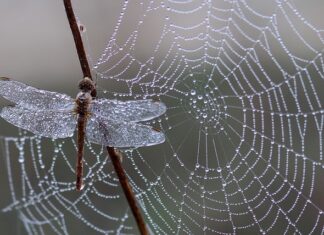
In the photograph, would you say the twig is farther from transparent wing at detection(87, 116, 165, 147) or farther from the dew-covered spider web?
the dew-covered spider web

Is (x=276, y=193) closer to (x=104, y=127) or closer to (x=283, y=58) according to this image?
(x=283, y=58)

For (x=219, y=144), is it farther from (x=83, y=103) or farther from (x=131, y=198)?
(x=131, y=198)

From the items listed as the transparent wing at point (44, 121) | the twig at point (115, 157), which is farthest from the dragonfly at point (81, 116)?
the twig at point (115, 157)

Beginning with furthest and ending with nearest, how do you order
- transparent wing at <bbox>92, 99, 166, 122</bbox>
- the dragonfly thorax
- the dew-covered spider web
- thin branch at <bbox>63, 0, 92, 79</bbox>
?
the dew-covered spider web
transparent wing at <bbox>92, 99, 166, 122</bbox>
the dragonfly thorax
thin branch at <bbox>63, 0, 92, 79</bbox>

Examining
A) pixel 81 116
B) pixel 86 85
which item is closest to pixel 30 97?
pixel 81 116

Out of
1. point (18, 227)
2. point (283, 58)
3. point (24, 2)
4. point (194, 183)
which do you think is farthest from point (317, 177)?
point (24, 2)

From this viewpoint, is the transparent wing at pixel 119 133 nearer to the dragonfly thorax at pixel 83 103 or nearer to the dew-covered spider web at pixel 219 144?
the dragonfly thorax at pixel 83 103

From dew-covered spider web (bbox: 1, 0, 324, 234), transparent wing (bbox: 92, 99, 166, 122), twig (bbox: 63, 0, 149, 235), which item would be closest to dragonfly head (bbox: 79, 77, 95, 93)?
twig (bbox: 63, 0, 149, 235)
